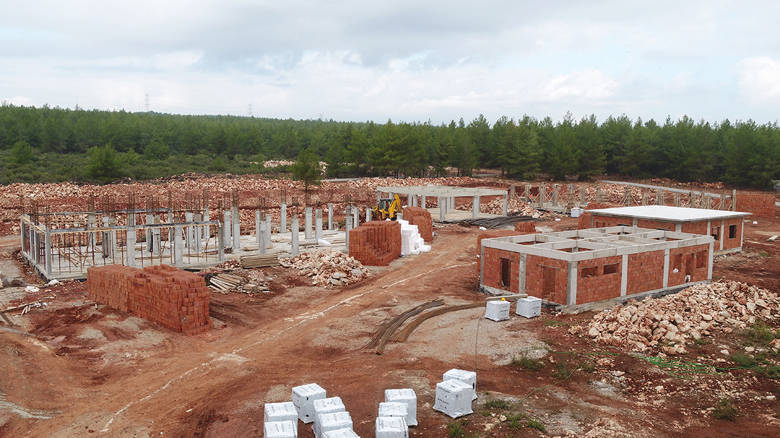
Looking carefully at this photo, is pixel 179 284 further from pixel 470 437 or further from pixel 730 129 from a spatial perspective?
pixel 730 129

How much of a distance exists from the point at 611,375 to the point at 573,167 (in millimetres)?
60582

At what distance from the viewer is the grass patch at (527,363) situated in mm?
15258

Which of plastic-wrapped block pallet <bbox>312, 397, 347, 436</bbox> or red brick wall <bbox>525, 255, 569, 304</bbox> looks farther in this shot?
red brick wall <bbox>525, 255, 569, 304</bbox>

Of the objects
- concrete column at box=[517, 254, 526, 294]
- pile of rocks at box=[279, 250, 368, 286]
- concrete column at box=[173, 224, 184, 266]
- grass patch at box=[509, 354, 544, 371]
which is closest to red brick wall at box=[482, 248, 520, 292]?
concrete column at box=[517, 254, 526, 294]

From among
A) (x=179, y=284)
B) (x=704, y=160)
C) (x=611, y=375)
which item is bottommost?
(x=611, y=375)

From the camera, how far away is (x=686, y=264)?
24.2 meters

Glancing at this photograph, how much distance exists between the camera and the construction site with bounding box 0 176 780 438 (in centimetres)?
1209

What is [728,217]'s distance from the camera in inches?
1264

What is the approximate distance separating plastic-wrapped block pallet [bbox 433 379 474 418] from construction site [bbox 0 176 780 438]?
0.03 meters

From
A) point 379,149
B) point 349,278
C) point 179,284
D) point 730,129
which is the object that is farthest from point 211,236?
point 730,129

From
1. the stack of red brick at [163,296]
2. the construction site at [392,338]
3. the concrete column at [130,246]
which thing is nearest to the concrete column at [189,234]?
the construction site at [392,338]

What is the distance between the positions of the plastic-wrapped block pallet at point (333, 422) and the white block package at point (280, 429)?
46cm

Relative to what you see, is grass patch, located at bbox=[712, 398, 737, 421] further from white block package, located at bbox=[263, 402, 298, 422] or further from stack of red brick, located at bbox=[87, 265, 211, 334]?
stack of red brick, located at bbox=[87, 265, 211, 334]

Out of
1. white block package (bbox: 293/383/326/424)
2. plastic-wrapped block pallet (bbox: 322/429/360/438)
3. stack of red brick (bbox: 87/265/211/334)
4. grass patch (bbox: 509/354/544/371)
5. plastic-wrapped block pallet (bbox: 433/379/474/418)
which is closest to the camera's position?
plastic-wrapped block pallet (bbox: 322/429/360/438)
